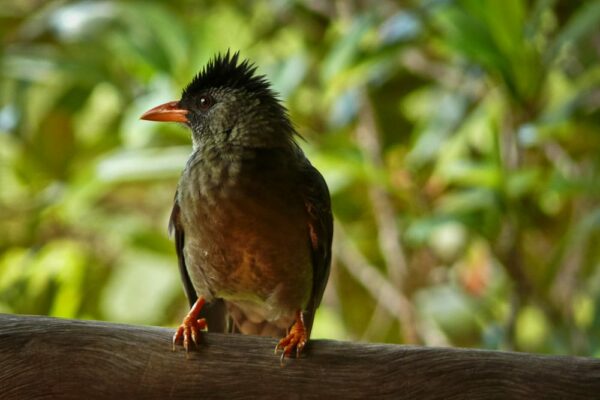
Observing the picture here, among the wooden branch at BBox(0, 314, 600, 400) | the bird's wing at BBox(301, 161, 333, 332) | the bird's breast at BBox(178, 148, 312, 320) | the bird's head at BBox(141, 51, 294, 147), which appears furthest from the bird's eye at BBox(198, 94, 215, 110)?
the wooden branch at BBox(0, 314, 600, 400)

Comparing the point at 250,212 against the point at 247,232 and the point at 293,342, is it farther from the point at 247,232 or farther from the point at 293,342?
the point at 293,342

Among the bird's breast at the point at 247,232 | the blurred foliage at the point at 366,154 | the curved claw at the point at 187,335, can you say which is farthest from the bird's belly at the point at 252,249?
the blurred foliage at the point at 366,154

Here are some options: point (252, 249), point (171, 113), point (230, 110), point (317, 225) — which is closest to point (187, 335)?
point (252, 249)

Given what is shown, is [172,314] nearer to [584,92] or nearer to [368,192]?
[368,192]

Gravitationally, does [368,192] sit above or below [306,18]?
below

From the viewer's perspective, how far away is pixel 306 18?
15.7 feet

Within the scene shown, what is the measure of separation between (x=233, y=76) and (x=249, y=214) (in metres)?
0.48

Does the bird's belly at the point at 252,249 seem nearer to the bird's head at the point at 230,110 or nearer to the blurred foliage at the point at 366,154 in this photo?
the bird's head at the point at 230,110

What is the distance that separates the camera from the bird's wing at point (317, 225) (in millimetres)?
2482

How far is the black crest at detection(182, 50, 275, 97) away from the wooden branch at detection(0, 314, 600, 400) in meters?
0.92

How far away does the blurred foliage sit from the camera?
3260 mm

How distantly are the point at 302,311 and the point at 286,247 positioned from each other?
0.20 meters

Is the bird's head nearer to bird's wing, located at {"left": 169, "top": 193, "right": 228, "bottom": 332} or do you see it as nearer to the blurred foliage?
bird's wing, located at {"left": 169, "top": 193, "right": 228, "bottom": 332}

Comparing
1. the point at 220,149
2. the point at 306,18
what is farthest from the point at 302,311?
the point at 306,18
